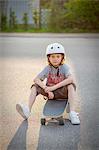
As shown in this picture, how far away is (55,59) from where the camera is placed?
2275 mm

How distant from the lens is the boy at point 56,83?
2.25 m

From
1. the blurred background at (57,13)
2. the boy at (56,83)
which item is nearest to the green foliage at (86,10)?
the blurred background at (57,13)

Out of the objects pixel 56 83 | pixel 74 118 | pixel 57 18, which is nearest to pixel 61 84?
pixel 56 83

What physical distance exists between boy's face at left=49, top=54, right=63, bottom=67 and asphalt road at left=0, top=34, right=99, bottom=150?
23 centimetres

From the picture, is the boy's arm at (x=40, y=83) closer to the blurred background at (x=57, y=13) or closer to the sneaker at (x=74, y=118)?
the sneaker at (x=74, y=118)

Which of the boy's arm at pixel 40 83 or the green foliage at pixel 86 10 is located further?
the boy's arm at pixel 40 83

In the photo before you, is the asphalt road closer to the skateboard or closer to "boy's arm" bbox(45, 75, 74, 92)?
the skateboard

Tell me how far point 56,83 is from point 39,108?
25 centimetres

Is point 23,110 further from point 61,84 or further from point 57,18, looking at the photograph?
point 57,18

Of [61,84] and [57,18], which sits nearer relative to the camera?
[61,84]

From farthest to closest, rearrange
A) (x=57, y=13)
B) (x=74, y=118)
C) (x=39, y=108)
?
(x=57, y=13) → (x=39, y=108) → (x=74, y=118)

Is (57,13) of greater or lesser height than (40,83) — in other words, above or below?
above

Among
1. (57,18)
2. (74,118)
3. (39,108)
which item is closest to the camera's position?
(74,118)

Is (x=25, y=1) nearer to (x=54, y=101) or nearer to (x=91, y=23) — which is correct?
(x=91, y=23)
